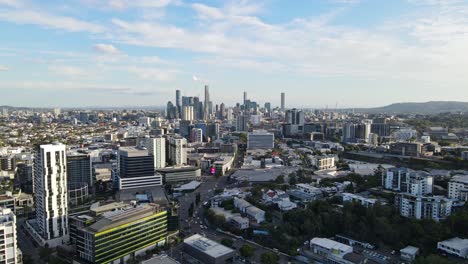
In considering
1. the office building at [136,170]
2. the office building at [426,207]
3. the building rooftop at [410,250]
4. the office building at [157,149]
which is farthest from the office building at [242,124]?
the building rooftop at [410,250]

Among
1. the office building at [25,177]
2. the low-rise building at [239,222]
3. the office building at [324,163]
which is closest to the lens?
the low-rise building at [239,222]

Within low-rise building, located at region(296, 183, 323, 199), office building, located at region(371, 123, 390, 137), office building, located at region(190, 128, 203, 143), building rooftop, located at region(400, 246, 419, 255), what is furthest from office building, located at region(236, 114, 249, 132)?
building rooftop, located at region(400, 246, 419, 255)

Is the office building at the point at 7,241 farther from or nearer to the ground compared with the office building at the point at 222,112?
nearer to the ground

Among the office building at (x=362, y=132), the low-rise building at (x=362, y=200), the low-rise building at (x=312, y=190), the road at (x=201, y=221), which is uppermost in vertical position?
the office building at (x=362, y=132)

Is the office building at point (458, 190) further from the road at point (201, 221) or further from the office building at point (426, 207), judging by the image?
the road at point (201, 221)

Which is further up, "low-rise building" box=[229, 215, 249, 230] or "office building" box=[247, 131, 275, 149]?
"office building" box=[247, 131, 275, 149]

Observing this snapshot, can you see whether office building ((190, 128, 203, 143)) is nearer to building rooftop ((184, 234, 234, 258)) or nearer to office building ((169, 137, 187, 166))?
office building ((169, 137, 187, 166))

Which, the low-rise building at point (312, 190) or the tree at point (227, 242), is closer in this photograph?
the tree at point (227, 242)
